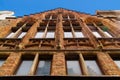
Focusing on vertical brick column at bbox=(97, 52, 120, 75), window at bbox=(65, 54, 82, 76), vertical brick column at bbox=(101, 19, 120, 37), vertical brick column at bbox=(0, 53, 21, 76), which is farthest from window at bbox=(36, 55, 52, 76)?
vertical brick column at bbox=(101, 19, 120, 37)

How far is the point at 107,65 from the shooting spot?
29.3 ft

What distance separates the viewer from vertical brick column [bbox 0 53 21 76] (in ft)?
27.7

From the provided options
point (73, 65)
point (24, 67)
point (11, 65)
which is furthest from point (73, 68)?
point (11, 65)

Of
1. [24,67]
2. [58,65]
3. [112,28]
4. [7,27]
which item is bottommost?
[58,65]

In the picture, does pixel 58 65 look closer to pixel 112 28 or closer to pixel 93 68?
pixel 93 68

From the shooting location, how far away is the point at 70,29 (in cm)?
1606

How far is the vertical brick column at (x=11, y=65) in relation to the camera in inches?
332

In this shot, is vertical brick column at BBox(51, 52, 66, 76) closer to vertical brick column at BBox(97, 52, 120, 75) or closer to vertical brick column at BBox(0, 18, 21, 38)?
vertical brick column at BBox(97, 52, 120, 75)

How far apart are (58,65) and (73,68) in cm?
74

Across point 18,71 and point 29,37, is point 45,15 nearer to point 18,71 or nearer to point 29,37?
point 29,37

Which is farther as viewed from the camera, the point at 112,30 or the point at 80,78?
the point at 112,30

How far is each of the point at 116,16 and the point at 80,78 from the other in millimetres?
14756

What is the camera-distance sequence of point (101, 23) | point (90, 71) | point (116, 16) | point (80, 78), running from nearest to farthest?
point (80, 78) < point (90, 71) < point (101, 23) < point (116, 16)

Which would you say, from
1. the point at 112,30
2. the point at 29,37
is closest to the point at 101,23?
the point at 112,30
